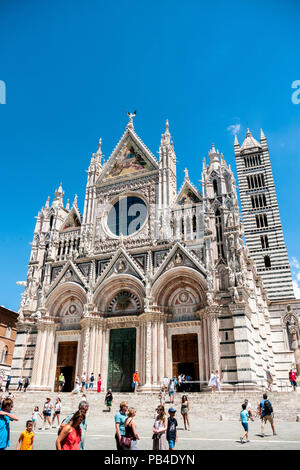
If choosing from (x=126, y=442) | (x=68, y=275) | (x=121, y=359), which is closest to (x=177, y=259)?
(x=121, y=359)

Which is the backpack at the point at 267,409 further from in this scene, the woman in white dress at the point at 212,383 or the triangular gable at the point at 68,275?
the triangular gable at the point at 68,275

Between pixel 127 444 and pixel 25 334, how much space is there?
2257cm

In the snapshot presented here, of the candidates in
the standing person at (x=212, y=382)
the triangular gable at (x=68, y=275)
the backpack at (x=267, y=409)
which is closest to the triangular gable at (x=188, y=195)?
the triangular gable at (x=68, y=275)

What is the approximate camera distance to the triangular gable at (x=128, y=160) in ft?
93.6

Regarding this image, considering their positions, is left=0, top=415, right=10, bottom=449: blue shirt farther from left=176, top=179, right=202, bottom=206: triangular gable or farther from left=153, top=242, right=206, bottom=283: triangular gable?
left=176, top=179, right=202, bottom=206: triangular gable

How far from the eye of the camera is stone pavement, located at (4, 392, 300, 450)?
8742mm

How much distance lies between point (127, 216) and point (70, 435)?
23190 millimetres

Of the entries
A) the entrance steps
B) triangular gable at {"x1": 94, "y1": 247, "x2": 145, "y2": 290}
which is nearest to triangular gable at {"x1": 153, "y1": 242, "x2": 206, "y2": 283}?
triangular gable at {"x1": 94, "y1": 247, "x2": 145, "y2": 290}

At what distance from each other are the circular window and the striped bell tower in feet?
48.9

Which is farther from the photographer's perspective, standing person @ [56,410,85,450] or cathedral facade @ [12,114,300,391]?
cathedral facade @ [12,114,300,391]

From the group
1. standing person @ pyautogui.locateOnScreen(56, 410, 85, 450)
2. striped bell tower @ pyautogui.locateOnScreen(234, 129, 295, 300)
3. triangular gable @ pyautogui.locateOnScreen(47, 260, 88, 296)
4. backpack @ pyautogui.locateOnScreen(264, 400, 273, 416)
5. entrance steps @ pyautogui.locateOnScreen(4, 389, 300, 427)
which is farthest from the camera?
striped bell tower @ pyautogui.locateOnScreen(234, 129, 295, 300)

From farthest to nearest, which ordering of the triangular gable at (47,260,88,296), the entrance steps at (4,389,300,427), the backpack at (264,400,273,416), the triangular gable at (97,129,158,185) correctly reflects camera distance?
the triangular gable at (97,129,158,185) → the triangular gable at (47,260,88,296) → the entrance steps at (4,389,300,427) → the backpack at (264,400,273,416)

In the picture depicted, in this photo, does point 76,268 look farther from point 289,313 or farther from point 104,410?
point 289,313

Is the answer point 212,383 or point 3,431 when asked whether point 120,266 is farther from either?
point 3,431
